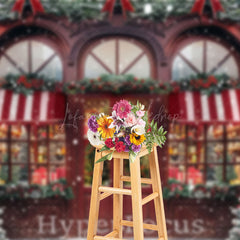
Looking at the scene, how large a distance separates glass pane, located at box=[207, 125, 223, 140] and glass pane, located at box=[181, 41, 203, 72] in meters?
1.05

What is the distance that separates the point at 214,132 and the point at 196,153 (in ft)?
1.58

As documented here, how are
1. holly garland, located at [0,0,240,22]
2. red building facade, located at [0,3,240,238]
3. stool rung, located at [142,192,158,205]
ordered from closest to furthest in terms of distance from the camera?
stool rung, located at [142,192,158,205]
holly garland, located at [0,0,240,22]
red building facade, located at [0,3,240,238]

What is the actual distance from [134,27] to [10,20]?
214 cm

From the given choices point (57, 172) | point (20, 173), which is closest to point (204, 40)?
point (57, 172)

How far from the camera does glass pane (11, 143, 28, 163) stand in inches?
270

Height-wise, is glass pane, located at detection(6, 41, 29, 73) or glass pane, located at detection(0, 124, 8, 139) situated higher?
glass pane, located at detection(6, 41, 29, 73)

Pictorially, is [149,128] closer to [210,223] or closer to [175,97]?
[175,97]

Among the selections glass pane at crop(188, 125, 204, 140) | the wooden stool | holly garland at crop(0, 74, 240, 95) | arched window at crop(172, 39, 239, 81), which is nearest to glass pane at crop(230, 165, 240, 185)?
glass pane at crop(188, 125, 204, 140)

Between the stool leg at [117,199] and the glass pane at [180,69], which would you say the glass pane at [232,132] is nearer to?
the glass pane at [180,69]

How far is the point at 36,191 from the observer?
265 inches

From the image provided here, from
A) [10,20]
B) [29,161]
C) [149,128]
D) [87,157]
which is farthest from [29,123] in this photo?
[149,128]

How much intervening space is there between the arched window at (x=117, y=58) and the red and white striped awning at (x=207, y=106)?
2.56 ft

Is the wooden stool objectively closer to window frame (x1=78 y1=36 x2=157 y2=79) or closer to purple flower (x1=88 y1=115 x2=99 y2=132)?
purple flower (x1=88 y1=115 x2=99 y2=132)

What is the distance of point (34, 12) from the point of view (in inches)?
263
